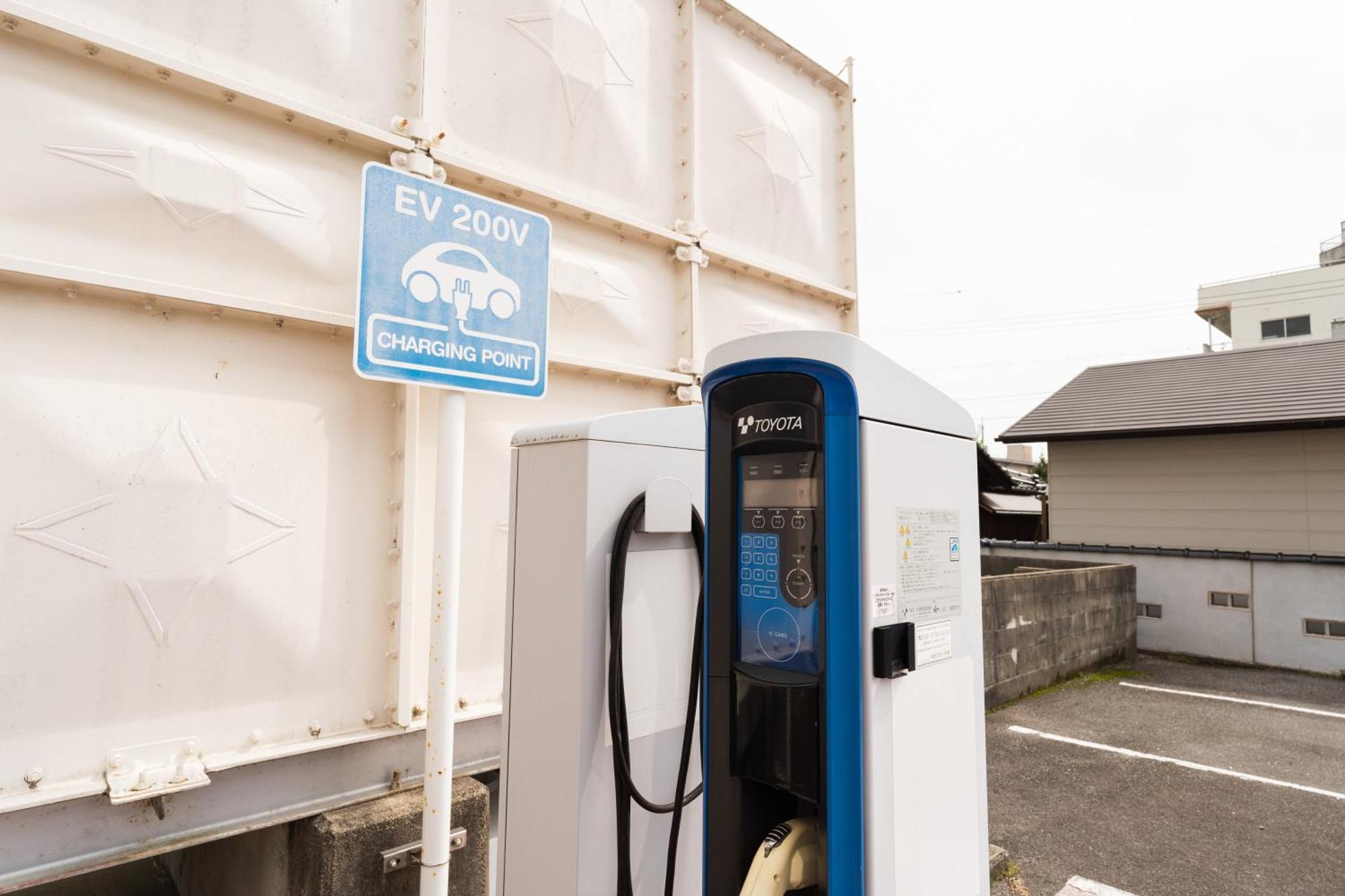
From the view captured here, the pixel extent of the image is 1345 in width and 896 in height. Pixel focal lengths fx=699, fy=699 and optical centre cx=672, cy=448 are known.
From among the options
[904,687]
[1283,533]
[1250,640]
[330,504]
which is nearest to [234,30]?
[330,504]

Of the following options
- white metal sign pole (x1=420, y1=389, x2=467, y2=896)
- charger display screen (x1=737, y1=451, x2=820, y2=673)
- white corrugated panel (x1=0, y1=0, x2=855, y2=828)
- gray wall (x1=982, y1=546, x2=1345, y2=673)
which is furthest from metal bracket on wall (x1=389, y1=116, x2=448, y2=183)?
gray wall (x1=982, y1=546, x2=1345, y2=673)

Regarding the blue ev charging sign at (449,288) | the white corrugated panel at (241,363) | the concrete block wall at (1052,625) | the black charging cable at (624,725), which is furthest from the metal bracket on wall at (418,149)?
the concrete block wall at (1052,625)

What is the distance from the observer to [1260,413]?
30.8 feet

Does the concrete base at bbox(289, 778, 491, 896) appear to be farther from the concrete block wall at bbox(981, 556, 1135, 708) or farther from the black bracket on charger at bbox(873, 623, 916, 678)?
the concrete block wall at bbox(981, 556, 1135, 708)

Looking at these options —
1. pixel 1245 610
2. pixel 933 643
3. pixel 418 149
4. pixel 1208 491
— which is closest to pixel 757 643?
pixel 933 643

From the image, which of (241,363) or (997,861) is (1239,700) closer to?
(997,861)

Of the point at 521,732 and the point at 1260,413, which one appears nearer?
the point at 521,732

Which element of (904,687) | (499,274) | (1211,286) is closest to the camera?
(904,687)

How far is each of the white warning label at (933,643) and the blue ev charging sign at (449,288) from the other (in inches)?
52.3

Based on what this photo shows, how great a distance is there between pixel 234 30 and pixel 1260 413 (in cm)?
1175

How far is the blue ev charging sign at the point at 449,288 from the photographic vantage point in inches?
73.9

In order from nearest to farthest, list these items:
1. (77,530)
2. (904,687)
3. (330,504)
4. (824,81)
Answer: (904,687)
(77,530)
(330,504)
(824,81)

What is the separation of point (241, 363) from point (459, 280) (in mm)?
841

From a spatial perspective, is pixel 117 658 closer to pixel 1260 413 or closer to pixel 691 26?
pixel 691 26
